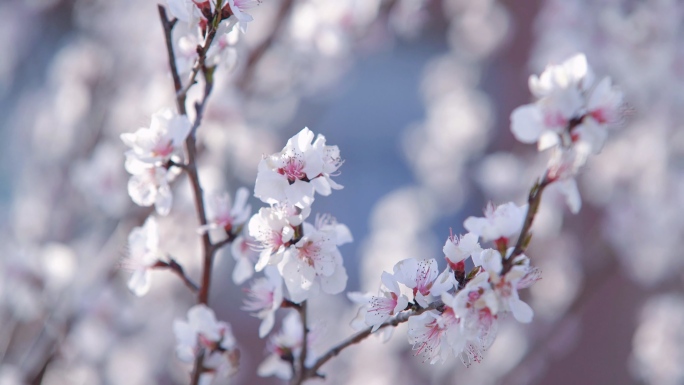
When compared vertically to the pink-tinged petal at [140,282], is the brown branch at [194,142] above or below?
above

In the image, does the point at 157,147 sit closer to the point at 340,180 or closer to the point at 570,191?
the point at 570,191

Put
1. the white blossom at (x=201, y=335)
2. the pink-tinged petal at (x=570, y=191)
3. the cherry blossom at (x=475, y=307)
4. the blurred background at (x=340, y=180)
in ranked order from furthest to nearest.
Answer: the blurred background at (x=340, y=180) → the white blossom at (x=201, y=335) → the pink-tinged petal at (x=570, y=191) → the cherry blossom at (x=475, y=307)

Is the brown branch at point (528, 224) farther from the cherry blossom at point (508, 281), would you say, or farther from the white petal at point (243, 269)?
the white petal at point (243, 269)

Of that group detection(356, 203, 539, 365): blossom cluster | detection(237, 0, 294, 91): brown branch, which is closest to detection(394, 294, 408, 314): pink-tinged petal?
detection(356, 203, 539, 365): blossom cluster

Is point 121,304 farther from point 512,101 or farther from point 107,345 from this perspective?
point 512,101

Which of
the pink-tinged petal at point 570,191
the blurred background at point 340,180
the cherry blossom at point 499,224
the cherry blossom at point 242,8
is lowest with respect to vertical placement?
the blurred background at point 340,180

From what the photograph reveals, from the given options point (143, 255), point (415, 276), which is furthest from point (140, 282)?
point (415, 276)

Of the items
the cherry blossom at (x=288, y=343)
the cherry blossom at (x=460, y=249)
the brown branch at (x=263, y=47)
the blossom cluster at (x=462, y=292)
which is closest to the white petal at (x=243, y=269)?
the cherry blossom at (x=288, y=343)
